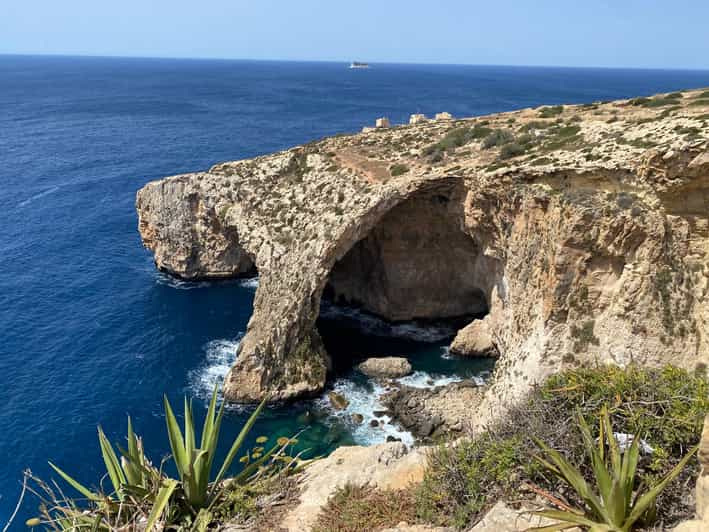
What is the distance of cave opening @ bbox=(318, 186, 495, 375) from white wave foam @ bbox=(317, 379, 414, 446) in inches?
117

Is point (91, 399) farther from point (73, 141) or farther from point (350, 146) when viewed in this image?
point (73, 141)

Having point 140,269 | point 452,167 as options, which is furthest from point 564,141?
point 140,269

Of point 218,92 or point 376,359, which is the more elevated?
point 218,92

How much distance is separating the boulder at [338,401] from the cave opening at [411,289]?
3.81m

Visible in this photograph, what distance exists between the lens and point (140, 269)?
56375 millimetres

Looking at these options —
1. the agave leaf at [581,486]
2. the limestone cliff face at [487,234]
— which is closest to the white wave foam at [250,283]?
the limestone cliff face at [487,234]

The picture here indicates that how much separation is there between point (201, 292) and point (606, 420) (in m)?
45.5

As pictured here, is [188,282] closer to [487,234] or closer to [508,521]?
[487,234]

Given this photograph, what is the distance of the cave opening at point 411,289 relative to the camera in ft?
136

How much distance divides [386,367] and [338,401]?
192 inches

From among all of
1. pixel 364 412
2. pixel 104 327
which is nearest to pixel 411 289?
pixel 364 412

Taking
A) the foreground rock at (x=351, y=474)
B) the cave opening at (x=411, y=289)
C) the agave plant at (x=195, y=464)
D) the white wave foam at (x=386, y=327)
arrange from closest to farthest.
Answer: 1. the agave plant at (x=195, y=464)
2. the foreground rock at (x=351, y=474)
3. the cave opening at (x=411, y=289)
4. the white wave foam at (x=386, y=327)

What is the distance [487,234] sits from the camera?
36.3 metres

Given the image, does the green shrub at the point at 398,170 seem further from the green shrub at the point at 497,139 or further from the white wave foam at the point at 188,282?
the white wave foam at the point at 188,282
